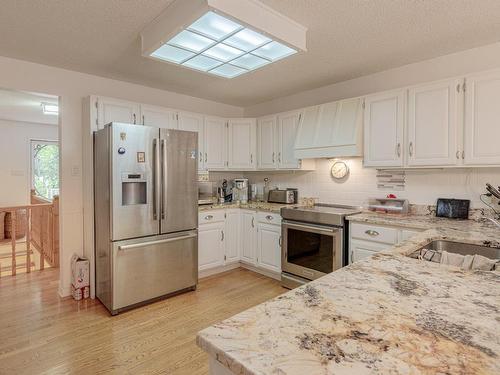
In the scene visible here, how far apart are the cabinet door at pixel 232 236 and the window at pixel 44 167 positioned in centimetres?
481

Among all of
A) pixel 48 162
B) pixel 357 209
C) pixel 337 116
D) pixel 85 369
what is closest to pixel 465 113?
pixel 337 116

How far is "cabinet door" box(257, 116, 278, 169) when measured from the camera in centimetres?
398

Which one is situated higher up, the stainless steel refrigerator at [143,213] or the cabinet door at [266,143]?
the cabinet door at [266,143]

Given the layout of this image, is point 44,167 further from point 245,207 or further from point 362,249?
point 362,249

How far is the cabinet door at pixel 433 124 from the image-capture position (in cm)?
250

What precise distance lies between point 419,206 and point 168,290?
8.97 ft

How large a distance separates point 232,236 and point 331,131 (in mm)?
1841

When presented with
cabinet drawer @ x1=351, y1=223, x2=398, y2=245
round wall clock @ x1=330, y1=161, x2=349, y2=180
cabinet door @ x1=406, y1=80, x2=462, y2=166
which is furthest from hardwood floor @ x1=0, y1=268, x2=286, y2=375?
cabinet door @ x1=406, y1=80, x2=462, y2=166

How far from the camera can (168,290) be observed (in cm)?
309

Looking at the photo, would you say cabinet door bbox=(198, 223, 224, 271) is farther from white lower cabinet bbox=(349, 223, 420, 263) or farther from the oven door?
white lower cabinet bbox=(349, 223, 420, 263)

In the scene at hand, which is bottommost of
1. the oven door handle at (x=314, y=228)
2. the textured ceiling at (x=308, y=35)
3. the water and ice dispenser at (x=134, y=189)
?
the oven door handle at (x=314, y=228)

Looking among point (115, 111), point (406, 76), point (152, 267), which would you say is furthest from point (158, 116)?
point (406, 76)

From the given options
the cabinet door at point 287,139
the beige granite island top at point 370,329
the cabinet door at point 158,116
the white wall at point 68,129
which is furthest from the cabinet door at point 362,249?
the white wall at point 68,129

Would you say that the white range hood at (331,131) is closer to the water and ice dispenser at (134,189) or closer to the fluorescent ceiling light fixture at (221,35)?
the fluorescent ceiling light fixture at (221,35)
